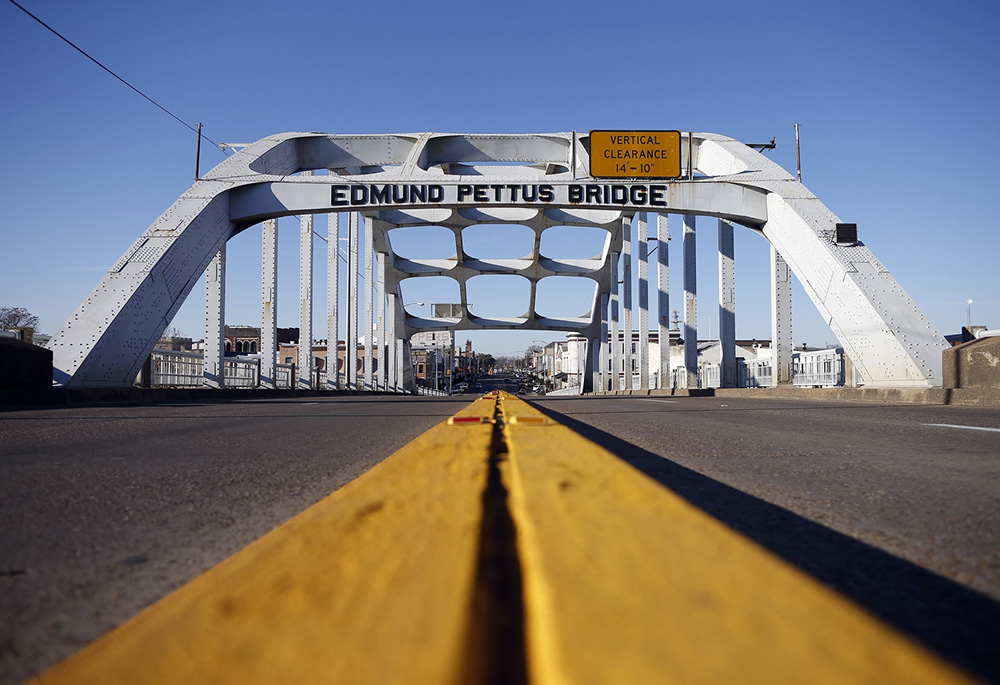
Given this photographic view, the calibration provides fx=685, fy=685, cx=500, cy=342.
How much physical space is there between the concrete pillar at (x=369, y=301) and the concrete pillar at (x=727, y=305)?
19.2 meters

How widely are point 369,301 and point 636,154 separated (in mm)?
24179

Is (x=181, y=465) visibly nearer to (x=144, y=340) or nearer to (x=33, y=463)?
(x=33, y=463)

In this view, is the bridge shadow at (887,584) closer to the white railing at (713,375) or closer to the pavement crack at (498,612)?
the pavement crack at (498,612)

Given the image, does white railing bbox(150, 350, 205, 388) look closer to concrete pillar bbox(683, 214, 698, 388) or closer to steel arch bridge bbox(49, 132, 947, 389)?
steel arch bridge bbox(49, 132, 947, 389)

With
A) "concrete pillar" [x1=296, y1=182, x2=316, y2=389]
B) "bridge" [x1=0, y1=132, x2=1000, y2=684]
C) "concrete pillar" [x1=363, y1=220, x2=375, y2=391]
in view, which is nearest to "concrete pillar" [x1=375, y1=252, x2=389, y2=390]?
"concrete pillar" [x1=363, y1=220, x2=375, y2=391]

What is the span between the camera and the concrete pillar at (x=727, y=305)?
2253 centimetres

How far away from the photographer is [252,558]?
98 centimetres

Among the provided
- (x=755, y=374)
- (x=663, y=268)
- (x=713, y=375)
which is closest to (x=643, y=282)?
(x=663, y=268)

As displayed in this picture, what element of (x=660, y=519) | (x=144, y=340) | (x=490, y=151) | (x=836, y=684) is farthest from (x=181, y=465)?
(x=490, y=151)

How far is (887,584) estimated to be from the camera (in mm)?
1281

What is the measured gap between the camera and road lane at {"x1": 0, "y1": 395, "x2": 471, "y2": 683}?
119 centimetres

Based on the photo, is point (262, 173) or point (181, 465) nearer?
point (181, 465)

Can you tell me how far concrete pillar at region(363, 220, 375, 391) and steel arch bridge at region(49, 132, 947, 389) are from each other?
32.8ft

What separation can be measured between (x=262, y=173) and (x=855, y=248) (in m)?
14.6
